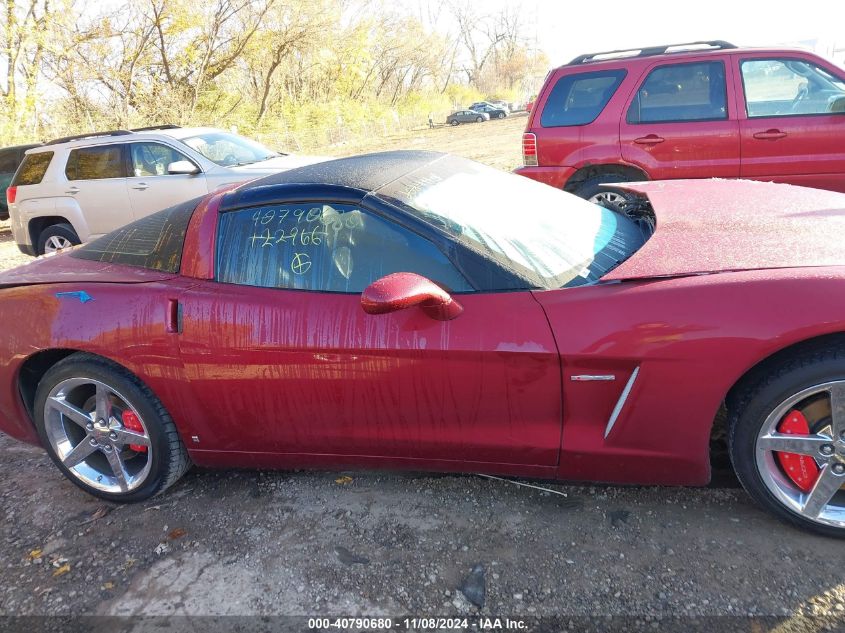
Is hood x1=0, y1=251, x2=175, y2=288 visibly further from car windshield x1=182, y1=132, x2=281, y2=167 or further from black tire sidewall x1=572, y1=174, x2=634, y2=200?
car windshield x1=182, y1=132, x2=281, y2=167

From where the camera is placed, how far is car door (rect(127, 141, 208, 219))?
284 inches

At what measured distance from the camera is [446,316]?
2.13 meters

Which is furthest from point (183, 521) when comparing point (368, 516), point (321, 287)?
point (321, 287)

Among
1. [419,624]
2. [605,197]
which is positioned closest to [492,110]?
[605,197]

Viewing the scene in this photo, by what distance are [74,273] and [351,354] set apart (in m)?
1.50

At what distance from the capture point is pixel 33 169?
812 cm

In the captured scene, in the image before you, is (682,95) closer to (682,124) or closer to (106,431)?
(682,124)

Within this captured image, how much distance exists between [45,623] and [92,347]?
107 cm

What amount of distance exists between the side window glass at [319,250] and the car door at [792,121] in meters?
4.13

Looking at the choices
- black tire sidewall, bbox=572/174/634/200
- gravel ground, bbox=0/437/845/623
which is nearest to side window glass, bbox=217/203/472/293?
gravel ground, bbox=0/437/845/623

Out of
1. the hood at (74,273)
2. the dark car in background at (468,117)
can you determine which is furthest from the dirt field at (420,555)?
the dark car in background at (468,117)

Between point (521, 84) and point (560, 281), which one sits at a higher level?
point (521, 84)

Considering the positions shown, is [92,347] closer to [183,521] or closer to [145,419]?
[145,419]

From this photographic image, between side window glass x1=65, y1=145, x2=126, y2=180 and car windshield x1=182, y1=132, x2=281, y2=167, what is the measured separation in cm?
95
